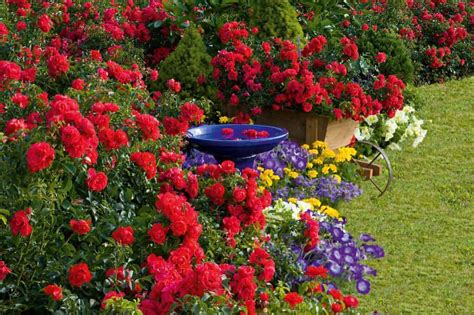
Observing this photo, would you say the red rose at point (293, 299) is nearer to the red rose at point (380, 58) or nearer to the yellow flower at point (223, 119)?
the yellow flower at point (223, 119)

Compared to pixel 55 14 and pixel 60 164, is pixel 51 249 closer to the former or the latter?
pixel 60 164

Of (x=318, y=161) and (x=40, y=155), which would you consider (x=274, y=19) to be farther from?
(x=40, y=155)

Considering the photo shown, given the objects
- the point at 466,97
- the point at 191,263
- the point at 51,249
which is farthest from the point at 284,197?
the point at 466,97

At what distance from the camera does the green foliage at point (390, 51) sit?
791cm

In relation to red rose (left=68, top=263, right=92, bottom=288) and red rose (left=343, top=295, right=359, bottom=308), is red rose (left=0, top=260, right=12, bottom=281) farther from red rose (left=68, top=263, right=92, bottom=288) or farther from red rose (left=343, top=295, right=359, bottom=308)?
red rose (left=343, top=295, right=359, bottom=308)

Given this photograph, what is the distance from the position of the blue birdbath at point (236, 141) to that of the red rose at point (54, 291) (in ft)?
7.59

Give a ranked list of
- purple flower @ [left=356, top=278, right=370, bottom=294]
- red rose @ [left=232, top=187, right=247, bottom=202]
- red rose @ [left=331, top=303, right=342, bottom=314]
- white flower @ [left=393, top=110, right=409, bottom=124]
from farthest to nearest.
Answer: white flower @ [left=393, top=110, right=409, bottom=124] → purple flower @ [left=356, top=278, right=370, bottom=294] → red rose @ [left=232, top=187, right=247, bottom=202] → red rose @ [left=331, top=303, right=342, bottom=314]

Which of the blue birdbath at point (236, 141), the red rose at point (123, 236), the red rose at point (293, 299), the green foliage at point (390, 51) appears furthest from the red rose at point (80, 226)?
the green foliage at point (390, 51)

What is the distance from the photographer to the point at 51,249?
336cm

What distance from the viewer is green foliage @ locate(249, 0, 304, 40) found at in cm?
726

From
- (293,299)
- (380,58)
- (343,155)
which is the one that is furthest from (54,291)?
(380,58)

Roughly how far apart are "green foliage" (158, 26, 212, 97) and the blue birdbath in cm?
102

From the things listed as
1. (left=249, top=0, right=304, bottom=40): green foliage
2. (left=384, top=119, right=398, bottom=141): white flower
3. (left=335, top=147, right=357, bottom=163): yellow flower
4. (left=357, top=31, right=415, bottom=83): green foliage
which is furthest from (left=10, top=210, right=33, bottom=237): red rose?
(left=357, top=31, right=415, bottom=83): green foliage

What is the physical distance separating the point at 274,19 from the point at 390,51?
1.35 metres
